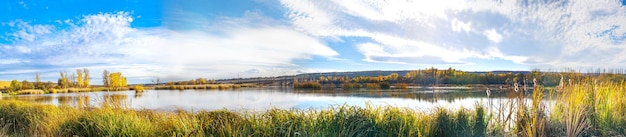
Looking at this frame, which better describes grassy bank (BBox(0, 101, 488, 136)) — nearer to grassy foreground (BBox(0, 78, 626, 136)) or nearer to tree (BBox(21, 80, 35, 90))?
grassy foreground (BBox(0, 78, 626, 136))

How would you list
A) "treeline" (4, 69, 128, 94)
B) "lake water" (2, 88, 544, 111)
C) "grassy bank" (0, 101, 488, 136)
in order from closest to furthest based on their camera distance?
"grassy bank" (0, 101, 488, 136)
"lake water" (2, 88, 544, 111)
"treeline" (4, 69, 128, 94)

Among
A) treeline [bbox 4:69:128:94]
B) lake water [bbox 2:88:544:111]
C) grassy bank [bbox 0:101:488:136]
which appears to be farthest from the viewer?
treeline [bbox 4:69:128:94]

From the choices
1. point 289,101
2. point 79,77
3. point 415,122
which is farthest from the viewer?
point 79,77

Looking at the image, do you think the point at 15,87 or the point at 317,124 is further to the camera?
the point at 15,87

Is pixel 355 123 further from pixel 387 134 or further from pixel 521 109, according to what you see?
pixel 521 109

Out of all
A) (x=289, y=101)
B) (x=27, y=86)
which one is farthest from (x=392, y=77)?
(x=27, y=86)

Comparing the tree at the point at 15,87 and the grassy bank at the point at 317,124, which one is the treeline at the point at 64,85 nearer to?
the tree at the point at 15,87

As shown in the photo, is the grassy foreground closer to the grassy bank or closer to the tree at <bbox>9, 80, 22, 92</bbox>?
the grassy bank

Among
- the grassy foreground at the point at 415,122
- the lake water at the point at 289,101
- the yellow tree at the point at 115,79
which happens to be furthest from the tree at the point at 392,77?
the grassy foreground at the point at 415,122

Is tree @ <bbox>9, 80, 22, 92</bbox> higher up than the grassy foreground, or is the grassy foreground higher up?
the grassy foreground

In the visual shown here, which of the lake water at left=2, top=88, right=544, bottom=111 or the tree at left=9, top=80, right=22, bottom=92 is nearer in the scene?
the lake water at left=2, top=88, right=544, bottom=111

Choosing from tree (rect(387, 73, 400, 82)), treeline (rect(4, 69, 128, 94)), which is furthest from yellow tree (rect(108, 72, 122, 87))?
tree (rect(387, 73, 400, 82))

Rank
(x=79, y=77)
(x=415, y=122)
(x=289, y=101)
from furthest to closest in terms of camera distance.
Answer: (x=79, y=77) < (x=289, y=101) < (x=415, y=122)

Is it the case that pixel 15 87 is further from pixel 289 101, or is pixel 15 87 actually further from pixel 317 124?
pixel 317 124
